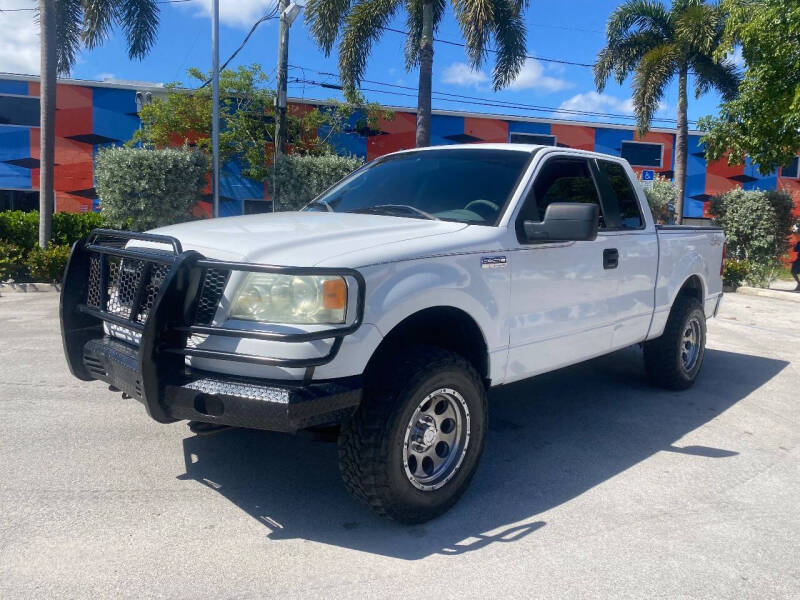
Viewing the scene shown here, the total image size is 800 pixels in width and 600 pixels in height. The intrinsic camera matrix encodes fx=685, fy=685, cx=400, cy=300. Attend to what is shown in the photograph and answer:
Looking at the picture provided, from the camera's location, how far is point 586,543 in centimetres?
327

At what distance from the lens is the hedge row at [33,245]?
1136cm

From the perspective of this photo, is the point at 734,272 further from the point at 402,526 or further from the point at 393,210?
the point at 402,526

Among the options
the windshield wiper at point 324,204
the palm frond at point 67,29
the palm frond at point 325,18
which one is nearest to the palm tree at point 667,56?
the palm frond at point 325,18

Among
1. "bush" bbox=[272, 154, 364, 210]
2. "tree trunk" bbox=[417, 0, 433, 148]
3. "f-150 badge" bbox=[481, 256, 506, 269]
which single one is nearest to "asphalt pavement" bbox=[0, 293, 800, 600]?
"f-150 badge" bbox=[481, 256, 506, 269]

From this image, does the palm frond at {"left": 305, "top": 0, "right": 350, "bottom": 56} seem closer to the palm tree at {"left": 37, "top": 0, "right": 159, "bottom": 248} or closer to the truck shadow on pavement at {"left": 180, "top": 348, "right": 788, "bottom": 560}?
the palm tree at {"left": 37, "top": 0, "right": 159, "bottom": 248}

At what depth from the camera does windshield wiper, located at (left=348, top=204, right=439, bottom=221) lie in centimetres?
404

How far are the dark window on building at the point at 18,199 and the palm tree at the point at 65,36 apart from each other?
25.9 ft

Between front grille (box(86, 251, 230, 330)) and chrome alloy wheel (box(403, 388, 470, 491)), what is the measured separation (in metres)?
1.08

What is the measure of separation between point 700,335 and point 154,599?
16.9 feet

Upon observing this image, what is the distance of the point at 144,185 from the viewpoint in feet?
49.8

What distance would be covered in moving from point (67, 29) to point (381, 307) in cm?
1548

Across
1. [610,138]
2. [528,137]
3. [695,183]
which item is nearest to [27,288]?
[528,137]

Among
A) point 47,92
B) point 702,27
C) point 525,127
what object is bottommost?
point 47,92

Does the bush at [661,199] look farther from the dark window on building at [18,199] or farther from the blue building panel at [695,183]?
the dark window on building at [18,199]
